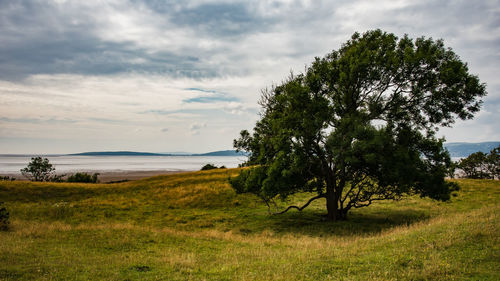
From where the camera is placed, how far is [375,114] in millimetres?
23812

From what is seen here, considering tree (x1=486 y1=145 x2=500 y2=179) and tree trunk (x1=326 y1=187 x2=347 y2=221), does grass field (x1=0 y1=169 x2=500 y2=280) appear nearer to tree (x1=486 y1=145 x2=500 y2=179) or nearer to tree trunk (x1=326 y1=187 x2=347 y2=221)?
tree trunk (x1=326 y1=187 x2=347 y2=221)

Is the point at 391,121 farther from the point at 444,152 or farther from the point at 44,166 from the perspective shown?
the point at 44,166

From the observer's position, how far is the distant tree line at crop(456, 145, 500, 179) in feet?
224

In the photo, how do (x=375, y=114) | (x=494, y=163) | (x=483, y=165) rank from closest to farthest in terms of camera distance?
(x=375, y=114), (x=494, y=163), (x=483, y=165)

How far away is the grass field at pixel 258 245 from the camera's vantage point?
431 inches

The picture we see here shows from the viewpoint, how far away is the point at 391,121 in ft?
77.9

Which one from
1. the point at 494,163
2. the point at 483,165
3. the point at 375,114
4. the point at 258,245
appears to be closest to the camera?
the point at 258,245

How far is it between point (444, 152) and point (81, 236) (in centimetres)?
2767

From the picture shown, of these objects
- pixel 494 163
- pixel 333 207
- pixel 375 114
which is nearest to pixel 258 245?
pixel 333 207

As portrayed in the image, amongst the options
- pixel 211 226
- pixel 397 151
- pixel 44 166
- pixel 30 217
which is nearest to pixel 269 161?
pixel 211 226

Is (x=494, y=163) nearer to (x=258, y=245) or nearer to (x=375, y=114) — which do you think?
(x=375, y=114)

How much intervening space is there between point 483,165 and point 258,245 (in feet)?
252

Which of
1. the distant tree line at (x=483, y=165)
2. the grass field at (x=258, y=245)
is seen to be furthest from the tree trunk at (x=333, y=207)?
the distant tree line at (x=483, y=165)

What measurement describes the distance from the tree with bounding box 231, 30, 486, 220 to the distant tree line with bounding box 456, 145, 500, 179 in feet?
185
